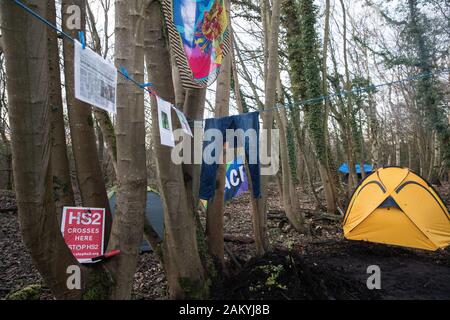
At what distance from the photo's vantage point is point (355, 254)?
5.54m

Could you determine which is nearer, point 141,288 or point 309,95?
point 141,288

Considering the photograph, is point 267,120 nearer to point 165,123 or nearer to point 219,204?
point 219,204

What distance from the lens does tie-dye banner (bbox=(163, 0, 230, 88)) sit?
314 centimetres

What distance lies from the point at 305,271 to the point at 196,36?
279 centimetres

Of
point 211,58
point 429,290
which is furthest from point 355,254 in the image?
point 211,58

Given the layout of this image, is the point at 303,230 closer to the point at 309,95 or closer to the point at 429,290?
the point at 429,290

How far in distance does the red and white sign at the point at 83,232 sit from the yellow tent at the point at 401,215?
498 centimetres

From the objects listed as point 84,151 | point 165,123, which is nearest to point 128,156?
point 165,123

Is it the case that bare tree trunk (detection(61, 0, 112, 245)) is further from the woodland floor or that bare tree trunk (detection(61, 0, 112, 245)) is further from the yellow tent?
the yellow tent

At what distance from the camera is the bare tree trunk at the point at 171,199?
10.1ft

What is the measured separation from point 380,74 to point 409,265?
15166 mm

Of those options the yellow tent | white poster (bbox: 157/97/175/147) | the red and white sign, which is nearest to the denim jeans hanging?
white poster (bbox: 157/97/175/147)

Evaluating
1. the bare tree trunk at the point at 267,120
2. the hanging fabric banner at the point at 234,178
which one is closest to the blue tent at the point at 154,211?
the bare tree trunk at the point at 267,120

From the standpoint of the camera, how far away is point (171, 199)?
311cm
